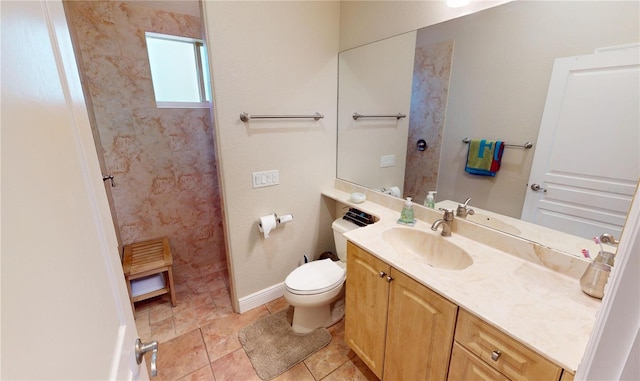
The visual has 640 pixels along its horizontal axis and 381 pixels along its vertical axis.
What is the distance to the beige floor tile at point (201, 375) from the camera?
1584 mm

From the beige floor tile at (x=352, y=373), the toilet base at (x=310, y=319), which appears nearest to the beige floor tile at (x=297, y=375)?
the beige floor tile at (x=352, y=373)

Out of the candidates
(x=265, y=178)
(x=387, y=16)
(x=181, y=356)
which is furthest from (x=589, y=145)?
(x=181, y=356)

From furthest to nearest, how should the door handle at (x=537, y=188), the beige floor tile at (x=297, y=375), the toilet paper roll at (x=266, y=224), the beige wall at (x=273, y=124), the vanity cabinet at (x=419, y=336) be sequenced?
1. the toilet paper roll at (x=266, y=224)
2. the beige wall at (x=273, y=124)
3. the beige floor tile at (x=297, y=375)
4. the door handle at (x=537, y=188)
5. the vanity cabinet at (x=419, y=336)

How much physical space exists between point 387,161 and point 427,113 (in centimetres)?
49

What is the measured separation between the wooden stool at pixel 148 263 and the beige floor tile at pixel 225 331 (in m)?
0.47

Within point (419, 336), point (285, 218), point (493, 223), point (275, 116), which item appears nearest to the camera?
point (419, 336)

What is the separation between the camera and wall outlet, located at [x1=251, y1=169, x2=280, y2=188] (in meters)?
1.94

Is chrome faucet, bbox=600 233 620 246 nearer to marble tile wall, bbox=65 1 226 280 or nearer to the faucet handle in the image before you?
the faucet handle

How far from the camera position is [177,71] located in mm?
2311

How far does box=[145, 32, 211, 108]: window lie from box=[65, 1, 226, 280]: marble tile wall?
0.31 feet

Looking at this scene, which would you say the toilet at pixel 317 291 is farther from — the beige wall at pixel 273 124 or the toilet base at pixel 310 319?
the beige wall at pixel 273 124

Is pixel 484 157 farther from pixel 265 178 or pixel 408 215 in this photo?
pixel 265 178

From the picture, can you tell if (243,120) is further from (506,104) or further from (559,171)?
(559,171)

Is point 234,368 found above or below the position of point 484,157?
below
